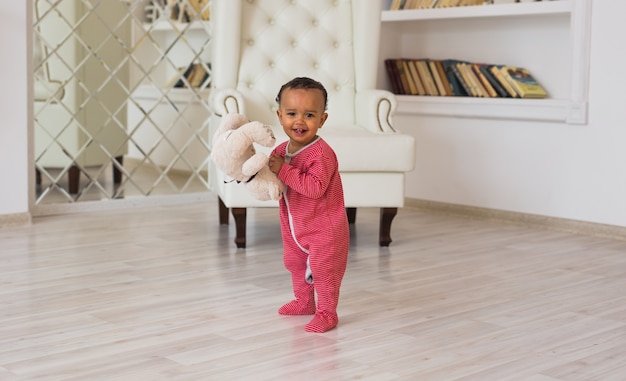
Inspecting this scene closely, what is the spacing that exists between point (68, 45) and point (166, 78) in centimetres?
52

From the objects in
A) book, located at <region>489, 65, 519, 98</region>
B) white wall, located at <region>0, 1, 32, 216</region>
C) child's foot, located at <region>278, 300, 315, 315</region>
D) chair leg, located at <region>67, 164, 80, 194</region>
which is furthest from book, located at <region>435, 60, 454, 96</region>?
child's foot, located at <region>278, 300, 315, 315</region>

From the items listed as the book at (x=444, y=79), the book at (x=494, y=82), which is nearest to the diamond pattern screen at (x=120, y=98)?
the book at (x=444, y=79)

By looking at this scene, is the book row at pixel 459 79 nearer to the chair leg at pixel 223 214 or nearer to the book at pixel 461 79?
the book at pixel 461 79

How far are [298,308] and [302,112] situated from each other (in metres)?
0.52

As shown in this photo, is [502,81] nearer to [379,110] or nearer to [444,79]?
[444,79]

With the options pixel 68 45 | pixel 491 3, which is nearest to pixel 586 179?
pixel 491 3

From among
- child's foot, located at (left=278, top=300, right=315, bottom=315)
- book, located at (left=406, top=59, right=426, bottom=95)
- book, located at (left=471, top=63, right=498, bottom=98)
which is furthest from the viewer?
book, located at (left=406, top=59, right=426, bottom=95)

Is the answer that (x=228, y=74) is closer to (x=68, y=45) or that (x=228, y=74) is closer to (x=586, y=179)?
(x=68, y=45)

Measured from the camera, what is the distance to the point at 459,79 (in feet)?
13.7

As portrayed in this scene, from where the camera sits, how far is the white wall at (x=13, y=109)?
3.54m

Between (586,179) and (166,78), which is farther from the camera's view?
(166,78)

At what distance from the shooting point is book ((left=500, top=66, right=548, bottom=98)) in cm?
391

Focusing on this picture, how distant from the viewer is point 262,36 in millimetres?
3672

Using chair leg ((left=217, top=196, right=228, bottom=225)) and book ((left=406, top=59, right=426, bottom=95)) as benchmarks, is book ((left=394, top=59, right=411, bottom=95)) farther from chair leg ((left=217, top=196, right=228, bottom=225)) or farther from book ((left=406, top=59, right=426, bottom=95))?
chair leg ((left=217, top=196, right=228, bottom=225))
